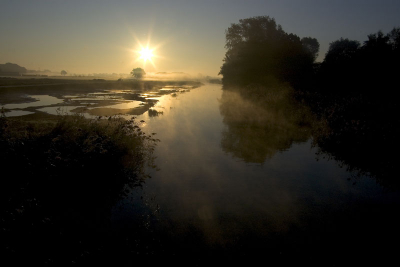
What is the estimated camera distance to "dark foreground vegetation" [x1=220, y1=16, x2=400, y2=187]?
12039 mm

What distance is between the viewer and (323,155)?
12711 millimetres

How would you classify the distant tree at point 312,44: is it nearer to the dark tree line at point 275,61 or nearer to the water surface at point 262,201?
the dark tree line at point 275,61

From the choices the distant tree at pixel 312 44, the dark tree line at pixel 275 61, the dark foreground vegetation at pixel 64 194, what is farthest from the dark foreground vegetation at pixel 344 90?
the distant tree at pixel 312 44

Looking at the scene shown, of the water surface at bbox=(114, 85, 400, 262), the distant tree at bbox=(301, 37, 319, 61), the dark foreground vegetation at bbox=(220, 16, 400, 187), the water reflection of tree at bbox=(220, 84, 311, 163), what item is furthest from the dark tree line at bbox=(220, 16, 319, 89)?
the distant tree at bbox=(301, 37, 319, 61)

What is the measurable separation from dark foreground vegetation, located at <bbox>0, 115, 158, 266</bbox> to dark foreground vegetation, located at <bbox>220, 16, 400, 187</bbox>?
993 cm

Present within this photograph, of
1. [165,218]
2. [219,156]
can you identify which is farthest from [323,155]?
[165,218]

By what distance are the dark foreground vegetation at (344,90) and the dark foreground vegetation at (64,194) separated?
9930 mm

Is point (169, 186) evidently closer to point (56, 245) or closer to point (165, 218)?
point (165, 218)

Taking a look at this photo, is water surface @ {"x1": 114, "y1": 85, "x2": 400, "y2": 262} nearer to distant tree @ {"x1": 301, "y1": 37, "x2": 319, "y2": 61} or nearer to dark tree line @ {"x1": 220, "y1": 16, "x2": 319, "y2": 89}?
dark tree line @ {"x1": 220, "y1": 16, "x2": 319, "y2": 89}

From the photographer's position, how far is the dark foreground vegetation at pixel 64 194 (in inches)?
201

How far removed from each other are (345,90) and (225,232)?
27.1 metres

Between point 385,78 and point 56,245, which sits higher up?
point 385,78

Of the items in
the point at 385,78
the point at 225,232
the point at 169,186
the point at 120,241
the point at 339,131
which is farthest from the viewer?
the point at 385,78

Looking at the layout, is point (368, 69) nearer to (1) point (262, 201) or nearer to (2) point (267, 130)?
(2) point (267, 130)
